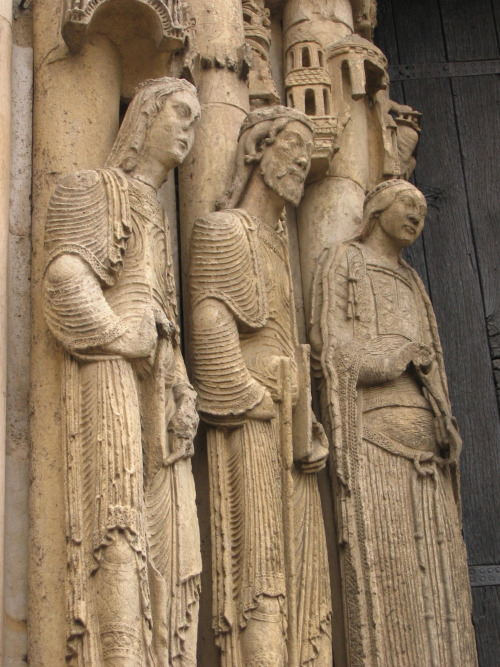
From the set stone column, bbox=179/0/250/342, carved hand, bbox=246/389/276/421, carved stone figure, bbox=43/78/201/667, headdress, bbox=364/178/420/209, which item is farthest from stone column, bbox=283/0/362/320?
carved stone figure, bbox=43/78/201/667

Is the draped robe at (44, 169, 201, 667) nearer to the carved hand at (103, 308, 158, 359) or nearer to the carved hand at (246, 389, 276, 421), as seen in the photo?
the carved hand at (103, 308, 158, 359)

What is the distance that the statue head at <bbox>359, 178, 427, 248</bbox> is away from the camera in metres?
6.08

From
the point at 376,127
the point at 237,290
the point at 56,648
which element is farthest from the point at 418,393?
the point at 56,648

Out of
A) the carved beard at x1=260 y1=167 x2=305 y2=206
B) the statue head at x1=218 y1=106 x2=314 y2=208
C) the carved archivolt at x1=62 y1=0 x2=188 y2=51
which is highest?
the carved archivolt at x1=62 y1=0 x2=188 y2=51

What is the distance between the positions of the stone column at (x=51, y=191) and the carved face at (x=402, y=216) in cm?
139

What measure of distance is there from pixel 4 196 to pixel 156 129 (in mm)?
660

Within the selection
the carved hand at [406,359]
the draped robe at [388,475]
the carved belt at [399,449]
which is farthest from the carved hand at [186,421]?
the carved hand at [406,359]

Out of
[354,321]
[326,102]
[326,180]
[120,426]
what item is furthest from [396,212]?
[120,426]

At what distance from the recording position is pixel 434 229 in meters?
7.45

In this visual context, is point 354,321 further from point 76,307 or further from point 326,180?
point 76,307

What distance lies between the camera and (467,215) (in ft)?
24.6

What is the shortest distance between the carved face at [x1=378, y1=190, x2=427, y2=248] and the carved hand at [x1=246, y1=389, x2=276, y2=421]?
1.25 meters

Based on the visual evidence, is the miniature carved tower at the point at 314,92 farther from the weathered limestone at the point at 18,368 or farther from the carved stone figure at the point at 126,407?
the weathered limestone at the point at 18,368

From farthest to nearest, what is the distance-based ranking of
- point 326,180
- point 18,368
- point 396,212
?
point 326,180 → point 396,212 → point 18,368
